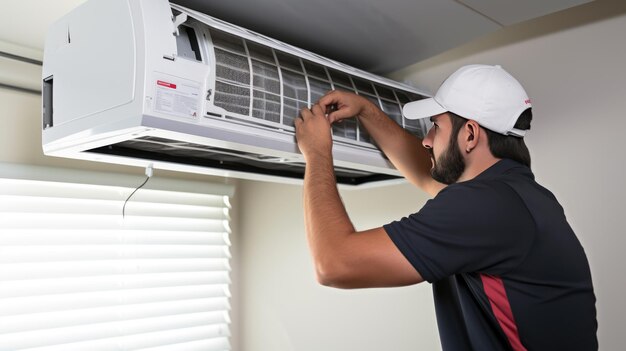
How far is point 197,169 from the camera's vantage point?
65.1 inches

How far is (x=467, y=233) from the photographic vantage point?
1.13 metres

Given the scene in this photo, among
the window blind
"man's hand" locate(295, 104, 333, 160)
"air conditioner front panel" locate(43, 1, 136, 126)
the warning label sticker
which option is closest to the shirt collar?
"man's hand" locate(295, 104, 333, 160)

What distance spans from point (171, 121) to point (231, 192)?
5.90 feet

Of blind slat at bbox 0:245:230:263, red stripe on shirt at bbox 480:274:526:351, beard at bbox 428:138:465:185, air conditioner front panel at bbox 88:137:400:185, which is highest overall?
air conditioner front panel at bbox 88:137:400:185

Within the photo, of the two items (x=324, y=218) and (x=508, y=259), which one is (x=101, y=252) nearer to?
(x=324, y=218)

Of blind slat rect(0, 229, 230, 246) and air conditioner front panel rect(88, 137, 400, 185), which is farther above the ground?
air conditioner front panel rect(88, 137, 400, 185)

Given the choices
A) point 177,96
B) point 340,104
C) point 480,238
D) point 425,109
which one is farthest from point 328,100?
point 480,238

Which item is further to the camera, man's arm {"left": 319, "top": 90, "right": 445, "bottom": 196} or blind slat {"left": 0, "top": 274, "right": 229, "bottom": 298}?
blind slat {"left": 0, "top": 274, "right": 229, "bottom": 298}

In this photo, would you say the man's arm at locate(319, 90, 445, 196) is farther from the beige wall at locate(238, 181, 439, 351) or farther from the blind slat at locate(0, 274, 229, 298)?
the blind slat at locate(0, 274, 229, 298)

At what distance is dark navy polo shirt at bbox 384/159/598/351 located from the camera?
1.13m

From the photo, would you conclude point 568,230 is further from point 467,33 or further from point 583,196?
point 467,33

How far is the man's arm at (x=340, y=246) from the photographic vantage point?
1138 millimetres

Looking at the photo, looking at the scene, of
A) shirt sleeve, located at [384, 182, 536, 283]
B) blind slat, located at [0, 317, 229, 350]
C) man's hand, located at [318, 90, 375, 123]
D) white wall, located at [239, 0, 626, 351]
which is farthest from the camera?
blind slat, located at [0, 317, 229, 350]

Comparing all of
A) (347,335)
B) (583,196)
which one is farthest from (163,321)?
(583,196)
